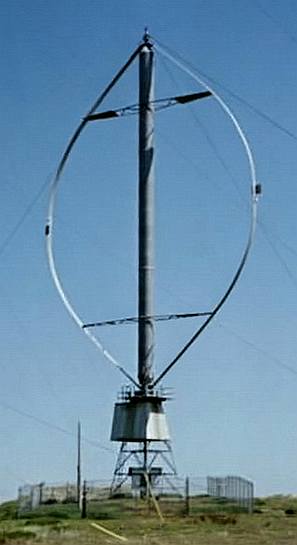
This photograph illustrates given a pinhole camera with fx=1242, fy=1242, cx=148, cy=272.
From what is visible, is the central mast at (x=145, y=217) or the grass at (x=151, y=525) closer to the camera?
the grass at (x=151, y=525)

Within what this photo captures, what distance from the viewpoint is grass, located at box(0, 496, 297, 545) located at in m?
41.8

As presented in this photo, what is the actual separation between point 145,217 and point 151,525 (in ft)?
50.1

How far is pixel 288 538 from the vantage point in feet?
139

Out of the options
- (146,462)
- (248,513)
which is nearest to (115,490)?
(146,462)

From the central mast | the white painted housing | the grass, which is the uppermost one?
the central mast

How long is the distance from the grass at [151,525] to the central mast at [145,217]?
6.06 metres

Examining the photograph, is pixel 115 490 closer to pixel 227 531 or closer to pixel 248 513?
pixel 248 513

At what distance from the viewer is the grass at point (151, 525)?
41812 mm

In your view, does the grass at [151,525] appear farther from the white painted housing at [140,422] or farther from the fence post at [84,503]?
the white painted housing at [140,422]

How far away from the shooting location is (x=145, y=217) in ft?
193

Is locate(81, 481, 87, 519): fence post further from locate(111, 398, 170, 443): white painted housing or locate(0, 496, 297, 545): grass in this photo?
locate(111, 398, 170, 443): white painted housing

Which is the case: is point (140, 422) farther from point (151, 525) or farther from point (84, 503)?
point (151, 525)

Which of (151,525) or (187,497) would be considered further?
(187,497)

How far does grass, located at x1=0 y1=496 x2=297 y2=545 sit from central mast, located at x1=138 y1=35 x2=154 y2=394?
6063 millimetres
